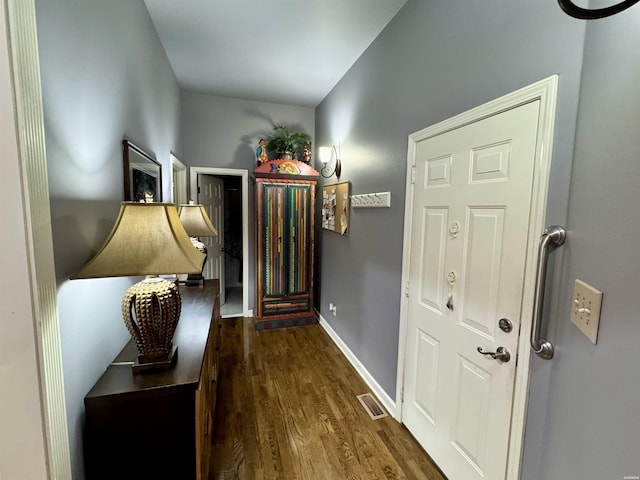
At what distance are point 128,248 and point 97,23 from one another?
102 cm

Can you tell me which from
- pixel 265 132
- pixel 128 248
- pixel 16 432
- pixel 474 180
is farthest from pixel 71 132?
pixel 265 132

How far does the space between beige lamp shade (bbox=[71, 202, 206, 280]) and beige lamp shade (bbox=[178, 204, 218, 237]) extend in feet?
3.55

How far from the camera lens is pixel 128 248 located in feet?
3.11

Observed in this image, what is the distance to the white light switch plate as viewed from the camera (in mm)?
845

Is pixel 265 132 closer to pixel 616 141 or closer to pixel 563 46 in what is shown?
pixel 563 46

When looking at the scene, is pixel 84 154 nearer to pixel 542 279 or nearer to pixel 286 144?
pixel 542 279

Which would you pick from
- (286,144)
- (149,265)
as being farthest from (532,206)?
(286,144)

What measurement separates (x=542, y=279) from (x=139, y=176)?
2046mm

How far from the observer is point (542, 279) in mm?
989

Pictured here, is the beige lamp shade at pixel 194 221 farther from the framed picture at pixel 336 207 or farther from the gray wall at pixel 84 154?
the framed picture at pixel 336 207

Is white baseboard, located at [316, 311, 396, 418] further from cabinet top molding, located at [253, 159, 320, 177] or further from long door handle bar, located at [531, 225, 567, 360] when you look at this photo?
cabinet top molding, located at [253, 159, 320, 177]

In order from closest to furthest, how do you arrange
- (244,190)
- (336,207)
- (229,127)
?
(336,207) < (229,127) < (244,190)

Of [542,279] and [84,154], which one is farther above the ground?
Answer: [84,154]

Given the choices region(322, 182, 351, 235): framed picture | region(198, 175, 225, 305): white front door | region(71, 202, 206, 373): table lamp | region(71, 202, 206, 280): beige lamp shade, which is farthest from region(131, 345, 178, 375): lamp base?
region(198, 175, 225, 305): white front door
